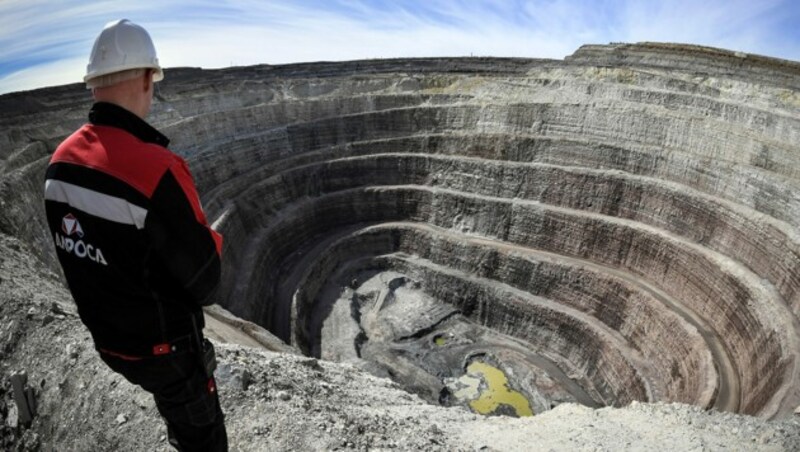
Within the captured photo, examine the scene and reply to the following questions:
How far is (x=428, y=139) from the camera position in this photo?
3175 cm

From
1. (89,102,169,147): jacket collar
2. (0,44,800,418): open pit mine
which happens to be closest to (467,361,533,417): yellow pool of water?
(0,44,800,418): open pit mine

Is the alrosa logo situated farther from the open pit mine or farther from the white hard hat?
the open pit mine

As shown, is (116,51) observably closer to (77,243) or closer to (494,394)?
(77,243)

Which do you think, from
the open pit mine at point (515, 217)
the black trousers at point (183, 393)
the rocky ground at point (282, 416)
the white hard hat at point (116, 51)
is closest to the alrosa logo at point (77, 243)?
the black trousers at point (183, 393)

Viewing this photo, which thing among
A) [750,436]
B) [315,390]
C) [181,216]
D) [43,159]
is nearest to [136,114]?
[181,216]

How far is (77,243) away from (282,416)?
381 cm

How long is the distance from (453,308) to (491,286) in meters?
2.43

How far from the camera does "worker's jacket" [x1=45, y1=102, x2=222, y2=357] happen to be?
12.1 ft

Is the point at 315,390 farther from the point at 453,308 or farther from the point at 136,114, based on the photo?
the point at 453,308

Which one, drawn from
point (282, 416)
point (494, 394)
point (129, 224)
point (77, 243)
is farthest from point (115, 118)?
point (494, 394)

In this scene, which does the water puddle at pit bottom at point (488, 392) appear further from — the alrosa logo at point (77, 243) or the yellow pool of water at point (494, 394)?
the alrosa logo at point (77, 243)

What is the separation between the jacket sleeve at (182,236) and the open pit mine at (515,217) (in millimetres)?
12402

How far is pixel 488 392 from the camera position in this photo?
2183 centimetres

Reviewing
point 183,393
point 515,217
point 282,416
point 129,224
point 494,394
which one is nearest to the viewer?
point 129,224
